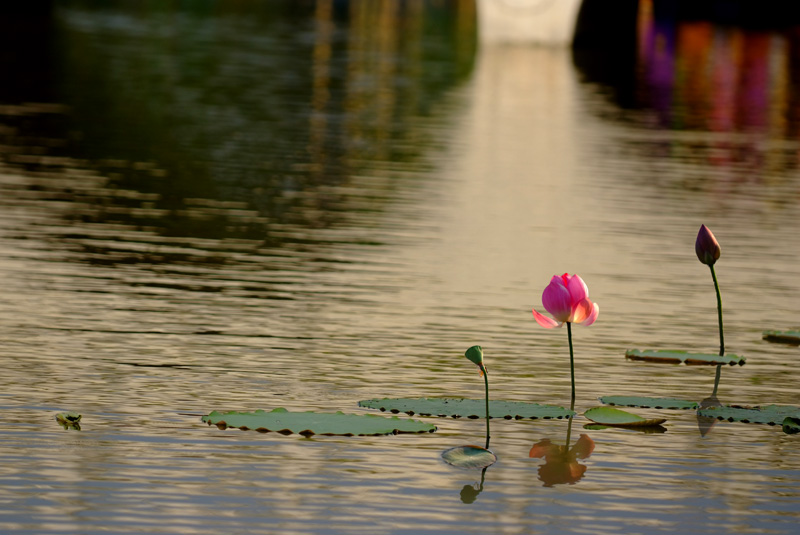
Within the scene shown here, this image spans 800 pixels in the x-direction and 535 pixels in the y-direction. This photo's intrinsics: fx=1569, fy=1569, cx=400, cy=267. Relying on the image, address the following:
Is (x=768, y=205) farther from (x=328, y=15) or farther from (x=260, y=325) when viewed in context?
(x=328, y=15)

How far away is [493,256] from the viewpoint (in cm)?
948

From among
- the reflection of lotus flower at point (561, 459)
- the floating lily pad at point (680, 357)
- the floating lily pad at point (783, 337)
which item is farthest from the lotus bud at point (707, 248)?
the reflection of lotus flower at point (561, 459)

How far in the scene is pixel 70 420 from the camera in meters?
5.07

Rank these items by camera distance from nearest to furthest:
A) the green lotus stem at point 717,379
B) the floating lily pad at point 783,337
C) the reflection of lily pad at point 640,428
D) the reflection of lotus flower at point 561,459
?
the reflection of lotus flower at point 561,459, the reflection of lily pad at point 640,428, the green lotus stem at point 717,379, the floating lily pad at point 783,337

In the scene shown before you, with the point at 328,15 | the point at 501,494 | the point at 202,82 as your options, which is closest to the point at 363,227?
the point at 501,494

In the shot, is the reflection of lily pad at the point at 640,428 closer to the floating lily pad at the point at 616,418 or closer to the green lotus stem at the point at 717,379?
the floating lily pad at the point at 616,418

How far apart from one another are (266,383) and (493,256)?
382 centimetres

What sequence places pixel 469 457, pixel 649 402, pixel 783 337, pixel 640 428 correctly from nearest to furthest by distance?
pixel 469 457, pixel 640 428, pixel 649 402, pixel 783 337

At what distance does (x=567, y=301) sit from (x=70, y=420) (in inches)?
69.3

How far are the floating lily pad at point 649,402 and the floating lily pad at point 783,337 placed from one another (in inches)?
59.9

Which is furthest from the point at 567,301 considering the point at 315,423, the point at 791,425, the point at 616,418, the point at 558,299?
the point at 315,423

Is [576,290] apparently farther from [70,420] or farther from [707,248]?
[70,420]

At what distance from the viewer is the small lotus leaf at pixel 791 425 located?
546 centimetres

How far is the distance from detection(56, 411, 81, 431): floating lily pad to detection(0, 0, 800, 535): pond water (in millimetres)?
60
